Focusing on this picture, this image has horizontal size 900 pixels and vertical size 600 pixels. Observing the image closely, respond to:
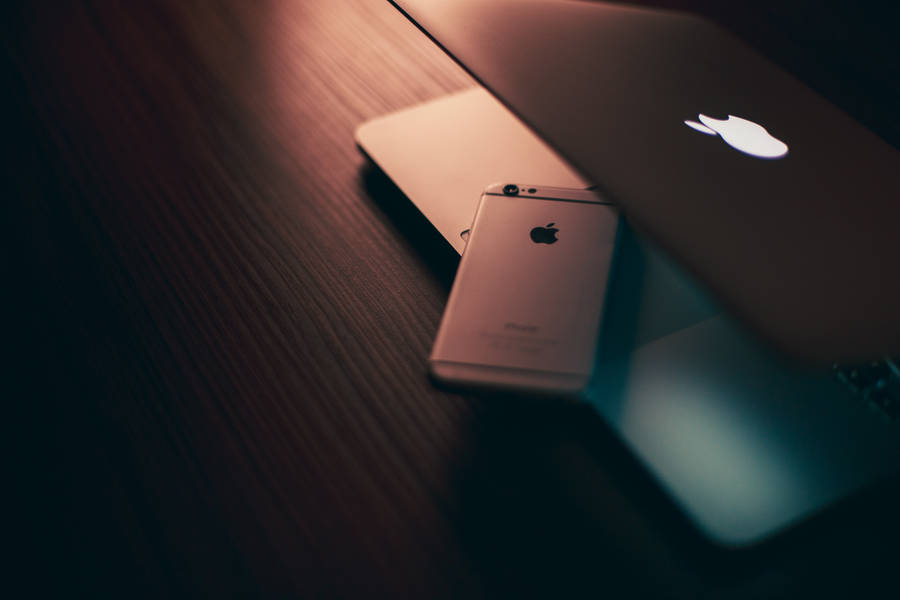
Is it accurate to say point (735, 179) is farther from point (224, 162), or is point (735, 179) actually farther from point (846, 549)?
point (224, 162)

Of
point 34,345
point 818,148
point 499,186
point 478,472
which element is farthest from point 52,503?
point 818,148

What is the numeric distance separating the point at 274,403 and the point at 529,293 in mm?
209

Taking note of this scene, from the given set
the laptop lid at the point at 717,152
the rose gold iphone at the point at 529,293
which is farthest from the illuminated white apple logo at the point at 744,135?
the rose gold iphone at the point at 529,293

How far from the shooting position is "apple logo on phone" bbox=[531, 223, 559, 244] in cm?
55

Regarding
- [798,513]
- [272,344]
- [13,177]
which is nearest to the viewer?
[798,513]

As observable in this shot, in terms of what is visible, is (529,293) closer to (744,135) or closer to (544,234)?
(544,234)

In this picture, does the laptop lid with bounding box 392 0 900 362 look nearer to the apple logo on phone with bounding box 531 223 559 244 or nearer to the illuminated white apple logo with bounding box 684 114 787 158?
the illuminated white apple logo with bounding box 684 114 787 158

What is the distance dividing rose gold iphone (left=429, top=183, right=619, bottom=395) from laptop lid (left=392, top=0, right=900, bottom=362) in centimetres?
11

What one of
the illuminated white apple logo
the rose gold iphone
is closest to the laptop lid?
the illuminated white apple logo

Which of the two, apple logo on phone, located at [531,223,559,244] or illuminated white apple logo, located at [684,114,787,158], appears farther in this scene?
apple logo on phone, located at [531,223,559,244]

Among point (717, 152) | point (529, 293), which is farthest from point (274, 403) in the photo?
point (717, 152)

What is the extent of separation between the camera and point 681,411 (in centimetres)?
46

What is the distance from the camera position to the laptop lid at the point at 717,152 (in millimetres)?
349

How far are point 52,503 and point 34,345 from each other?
147 millimetres
